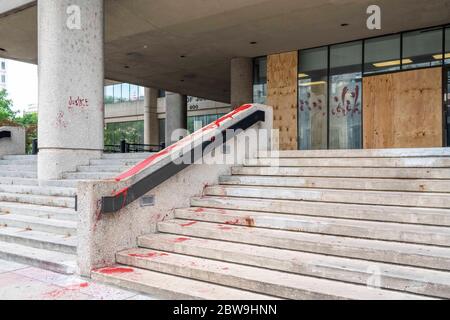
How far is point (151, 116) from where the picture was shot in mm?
31750

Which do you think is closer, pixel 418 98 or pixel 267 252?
pixel 267 252

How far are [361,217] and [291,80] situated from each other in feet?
34.9

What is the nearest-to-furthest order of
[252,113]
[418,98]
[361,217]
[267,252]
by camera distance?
[267,252], [361,217], [252,113], [418,98]

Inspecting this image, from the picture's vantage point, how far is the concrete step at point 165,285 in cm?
408

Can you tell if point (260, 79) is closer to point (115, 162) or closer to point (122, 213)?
point (115, 162)

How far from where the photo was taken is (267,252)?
4.67 metres

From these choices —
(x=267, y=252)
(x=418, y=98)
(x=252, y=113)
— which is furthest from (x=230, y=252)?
(x=418, y=98)

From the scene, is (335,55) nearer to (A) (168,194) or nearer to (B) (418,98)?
(B) (418,98)

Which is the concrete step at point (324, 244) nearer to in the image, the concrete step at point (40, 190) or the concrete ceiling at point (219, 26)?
the concrete step at point (40, 190)

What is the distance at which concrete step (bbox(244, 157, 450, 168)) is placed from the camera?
18.8 feet

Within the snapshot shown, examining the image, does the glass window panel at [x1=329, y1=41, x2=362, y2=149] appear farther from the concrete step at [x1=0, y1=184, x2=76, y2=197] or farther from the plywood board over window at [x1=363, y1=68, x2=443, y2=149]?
the concrete step at [x1=0, y1=184, x2=76, y2=197]

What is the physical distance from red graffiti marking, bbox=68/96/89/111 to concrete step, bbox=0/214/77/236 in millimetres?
3251

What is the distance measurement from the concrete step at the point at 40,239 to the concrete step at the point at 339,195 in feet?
7.20

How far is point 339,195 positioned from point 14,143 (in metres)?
11.6
